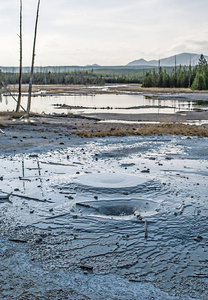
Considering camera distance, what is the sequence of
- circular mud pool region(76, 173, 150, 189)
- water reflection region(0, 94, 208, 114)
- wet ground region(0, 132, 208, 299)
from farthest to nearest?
1. water reflection region(0, 94, 208, 114)
2. circular mud pool region(76, 173, 150, 189)
3. wet ground region(0, 132, 208, 299)

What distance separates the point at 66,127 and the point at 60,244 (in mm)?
15289

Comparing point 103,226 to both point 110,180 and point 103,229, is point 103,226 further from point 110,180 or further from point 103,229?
point 110,180

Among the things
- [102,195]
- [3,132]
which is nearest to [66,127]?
[3,132]

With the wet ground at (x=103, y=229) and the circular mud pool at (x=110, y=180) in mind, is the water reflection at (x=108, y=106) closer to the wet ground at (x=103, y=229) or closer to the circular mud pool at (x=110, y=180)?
the wet ground at (x=103, y=229)

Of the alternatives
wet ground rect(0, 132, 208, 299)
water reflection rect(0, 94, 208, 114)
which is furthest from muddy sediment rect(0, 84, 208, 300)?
water reflection rect(0, 94, 208, 114)

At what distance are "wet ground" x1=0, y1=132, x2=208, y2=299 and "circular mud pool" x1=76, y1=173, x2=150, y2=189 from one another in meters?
0.02

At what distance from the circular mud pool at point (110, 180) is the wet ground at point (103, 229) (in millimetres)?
23

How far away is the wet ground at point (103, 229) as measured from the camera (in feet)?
14.3

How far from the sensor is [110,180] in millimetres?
8805

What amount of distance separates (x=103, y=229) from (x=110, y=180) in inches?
114

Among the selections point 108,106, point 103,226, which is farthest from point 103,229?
point 108,106

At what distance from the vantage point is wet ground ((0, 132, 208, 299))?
4350 millimetres

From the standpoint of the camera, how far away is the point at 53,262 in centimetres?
486

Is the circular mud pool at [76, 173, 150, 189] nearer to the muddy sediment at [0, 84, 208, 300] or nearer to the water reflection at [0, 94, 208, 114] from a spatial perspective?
the muddy sediment at [0, 84, 208, 300]
